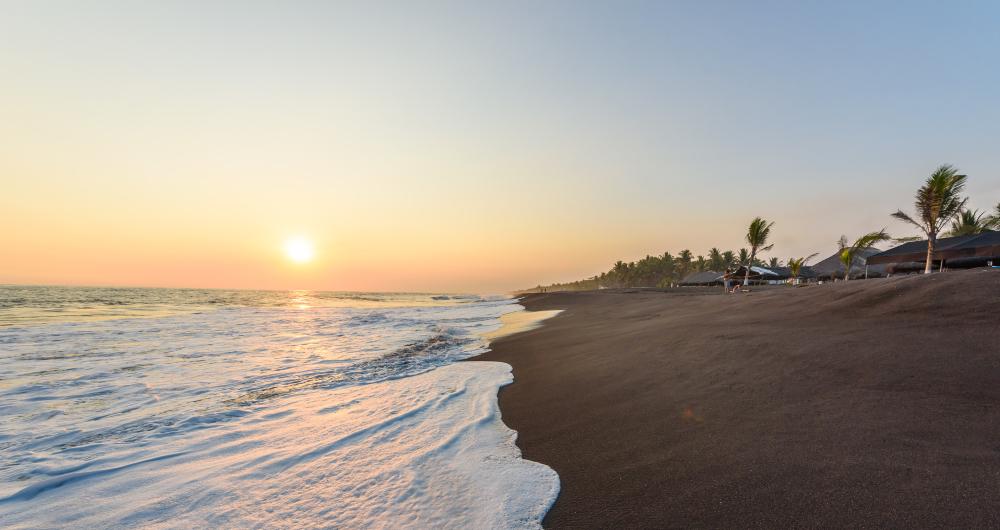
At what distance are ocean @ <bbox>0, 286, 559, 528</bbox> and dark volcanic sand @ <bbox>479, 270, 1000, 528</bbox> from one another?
854 mm

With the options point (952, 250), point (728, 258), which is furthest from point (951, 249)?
point (728, 258)

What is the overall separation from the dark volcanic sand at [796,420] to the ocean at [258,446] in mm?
854

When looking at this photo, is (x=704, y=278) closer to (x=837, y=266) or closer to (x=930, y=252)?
(x=837, y=266)

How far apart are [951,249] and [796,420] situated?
74.6 feet

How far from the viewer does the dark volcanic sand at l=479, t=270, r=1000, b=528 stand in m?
3.06

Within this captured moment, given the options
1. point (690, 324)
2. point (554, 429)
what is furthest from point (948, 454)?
point (690, 324)

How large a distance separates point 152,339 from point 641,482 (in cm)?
2052

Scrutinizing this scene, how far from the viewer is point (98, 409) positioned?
23.6 feet

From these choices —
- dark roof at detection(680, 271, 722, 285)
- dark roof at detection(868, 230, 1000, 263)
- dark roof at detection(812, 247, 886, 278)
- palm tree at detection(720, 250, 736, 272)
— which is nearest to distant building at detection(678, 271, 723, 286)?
dark roof at detection(680, 271, 722, 285)

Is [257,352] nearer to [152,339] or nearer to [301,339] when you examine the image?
[301,339]

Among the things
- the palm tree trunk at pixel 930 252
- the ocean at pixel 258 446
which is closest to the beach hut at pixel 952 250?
the palm tree trunk at pixel 930 252

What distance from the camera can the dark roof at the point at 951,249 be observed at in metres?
16.6

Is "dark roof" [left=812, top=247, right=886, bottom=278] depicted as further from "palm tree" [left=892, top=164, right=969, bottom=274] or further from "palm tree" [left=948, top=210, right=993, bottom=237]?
"palm tree" [left=892, top=164, right=969, bottom=274]

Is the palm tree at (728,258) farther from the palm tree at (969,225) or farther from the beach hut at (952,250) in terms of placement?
the beach hut at (952,250)
